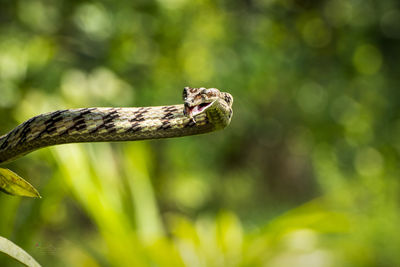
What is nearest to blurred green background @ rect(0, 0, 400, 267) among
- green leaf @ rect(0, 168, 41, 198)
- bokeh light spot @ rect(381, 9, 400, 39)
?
bokeh light spot @ rect(381, 9, 400, 39)

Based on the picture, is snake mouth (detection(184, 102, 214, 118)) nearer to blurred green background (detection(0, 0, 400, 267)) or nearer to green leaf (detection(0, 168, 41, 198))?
green leaf (detection(0, 168, 41, 198))

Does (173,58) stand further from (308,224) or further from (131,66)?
(308,224)

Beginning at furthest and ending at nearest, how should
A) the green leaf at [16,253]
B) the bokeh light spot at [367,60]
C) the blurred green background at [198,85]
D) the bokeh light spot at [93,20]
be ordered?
the bokeh light spot at [367,60] → the bokeh light spot at [93,20] → the blurred green background at [198,85] → the green leaf at [16,253]

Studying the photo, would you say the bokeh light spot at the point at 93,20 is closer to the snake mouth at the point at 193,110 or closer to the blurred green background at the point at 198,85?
the blurred green background at the point at 198,85

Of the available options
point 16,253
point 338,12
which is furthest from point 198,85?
point 16,253

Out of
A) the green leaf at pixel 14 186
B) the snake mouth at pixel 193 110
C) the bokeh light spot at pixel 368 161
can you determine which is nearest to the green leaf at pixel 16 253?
the green leaf at pixel 14 186

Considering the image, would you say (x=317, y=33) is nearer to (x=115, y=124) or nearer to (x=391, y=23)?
(x=391, y=23)
